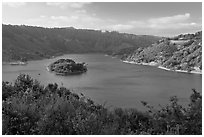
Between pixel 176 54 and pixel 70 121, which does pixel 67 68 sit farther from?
pixel 70 121

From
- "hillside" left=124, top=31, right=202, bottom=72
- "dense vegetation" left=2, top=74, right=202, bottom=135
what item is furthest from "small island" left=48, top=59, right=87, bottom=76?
"dense vegetation" left=2, top=74, right=202, bottom=135

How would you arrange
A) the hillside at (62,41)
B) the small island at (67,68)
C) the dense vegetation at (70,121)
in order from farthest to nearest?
the hillside at (62,41)
the small island at (67,68)
the dense vegetation at (70,121)

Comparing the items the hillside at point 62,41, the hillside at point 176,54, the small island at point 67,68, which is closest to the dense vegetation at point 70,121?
the small island at point 67,68

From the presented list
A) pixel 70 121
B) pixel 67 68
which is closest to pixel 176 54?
pixel 67 68

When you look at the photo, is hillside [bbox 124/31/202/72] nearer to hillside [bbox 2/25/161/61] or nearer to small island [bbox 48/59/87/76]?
hillside [bbox 2/25/161/61]

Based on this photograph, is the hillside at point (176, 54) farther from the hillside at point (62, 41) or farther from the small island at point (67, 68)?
the small island at point (67, 68)

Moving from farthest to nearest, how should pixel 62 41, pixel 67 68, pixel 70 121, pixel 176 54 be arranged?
1. pixel 62 41
2. pixel 176 54
3. pixel 67 68
4. pixel 70 121

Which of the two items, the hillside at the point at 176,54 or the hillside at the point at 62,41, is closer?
the hillside at the point at 176,54
